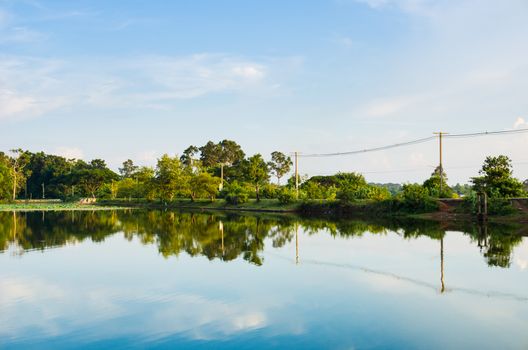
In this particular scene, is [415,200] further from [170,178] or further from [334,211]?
[170,178]

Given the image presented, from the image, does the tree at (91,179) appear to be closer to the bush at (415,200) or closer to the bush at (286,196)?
the bush at (286,196)

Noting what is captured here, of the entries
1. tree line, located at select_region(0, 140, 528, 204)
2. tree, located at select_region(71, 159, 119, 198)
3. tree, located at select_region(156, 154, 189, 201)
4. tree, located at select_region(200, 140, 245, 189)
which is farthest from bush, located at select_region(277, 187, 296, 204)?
tree, located at select_region(71, 159, 119, 198)

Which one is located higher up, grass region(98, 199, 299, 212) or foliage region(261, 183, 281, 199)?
foliage region(261, 183, 281, 199)

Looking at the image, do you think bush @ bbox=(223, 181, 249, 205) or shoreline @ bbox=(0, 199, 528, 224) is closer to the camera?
shoreline @ bbox=(0, 199, 528, 224)

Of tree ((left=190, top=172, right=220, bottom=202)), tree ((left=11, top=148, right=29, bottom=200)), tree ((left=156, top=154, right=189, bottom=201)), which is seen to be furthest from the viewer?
tree ((left=11, top=148, right=29, bottom=200))

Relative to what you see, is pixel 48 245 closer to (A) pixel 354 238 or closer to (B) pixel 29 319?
(B) pixel 29 319

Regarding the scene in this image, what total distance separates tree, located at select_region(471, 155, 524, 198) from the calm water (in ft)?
58.5

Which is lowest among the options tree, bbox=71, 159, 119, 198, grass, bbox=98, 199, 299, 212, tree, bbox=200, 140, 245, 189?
grass, bbox=98, 199, 299, 212

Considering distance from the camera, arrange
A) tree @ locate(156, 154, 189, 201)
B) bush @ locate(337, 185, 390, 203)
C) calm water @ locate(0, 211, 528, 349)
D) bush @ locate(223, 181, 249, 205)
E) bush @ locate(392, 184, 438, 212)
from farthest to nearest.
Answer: tree @ locate(156, 154, 189, 201) → bush @ locate(223, 181, 249, 205) → bush @ locate(337, 185, 390, 203) → bush @ locate(392, 184, 438, 212) → calm water @ locate(0, 211, 528, 349)

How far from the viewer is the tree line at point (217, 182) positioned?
132ft

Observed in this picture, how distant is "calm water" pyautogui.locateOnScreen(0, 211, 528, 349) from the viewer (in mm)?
8008

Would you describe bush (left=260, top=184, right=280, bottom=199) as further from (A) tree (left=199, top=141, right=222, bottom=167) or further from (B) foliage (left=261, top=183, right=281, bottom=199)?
(A) tree (left=199, top=141, right=222, bottom=167)

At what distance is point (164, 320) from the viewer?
907 cm

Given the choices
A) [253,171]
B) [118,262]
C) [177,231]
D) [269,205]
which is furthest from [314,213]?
[118,262]
